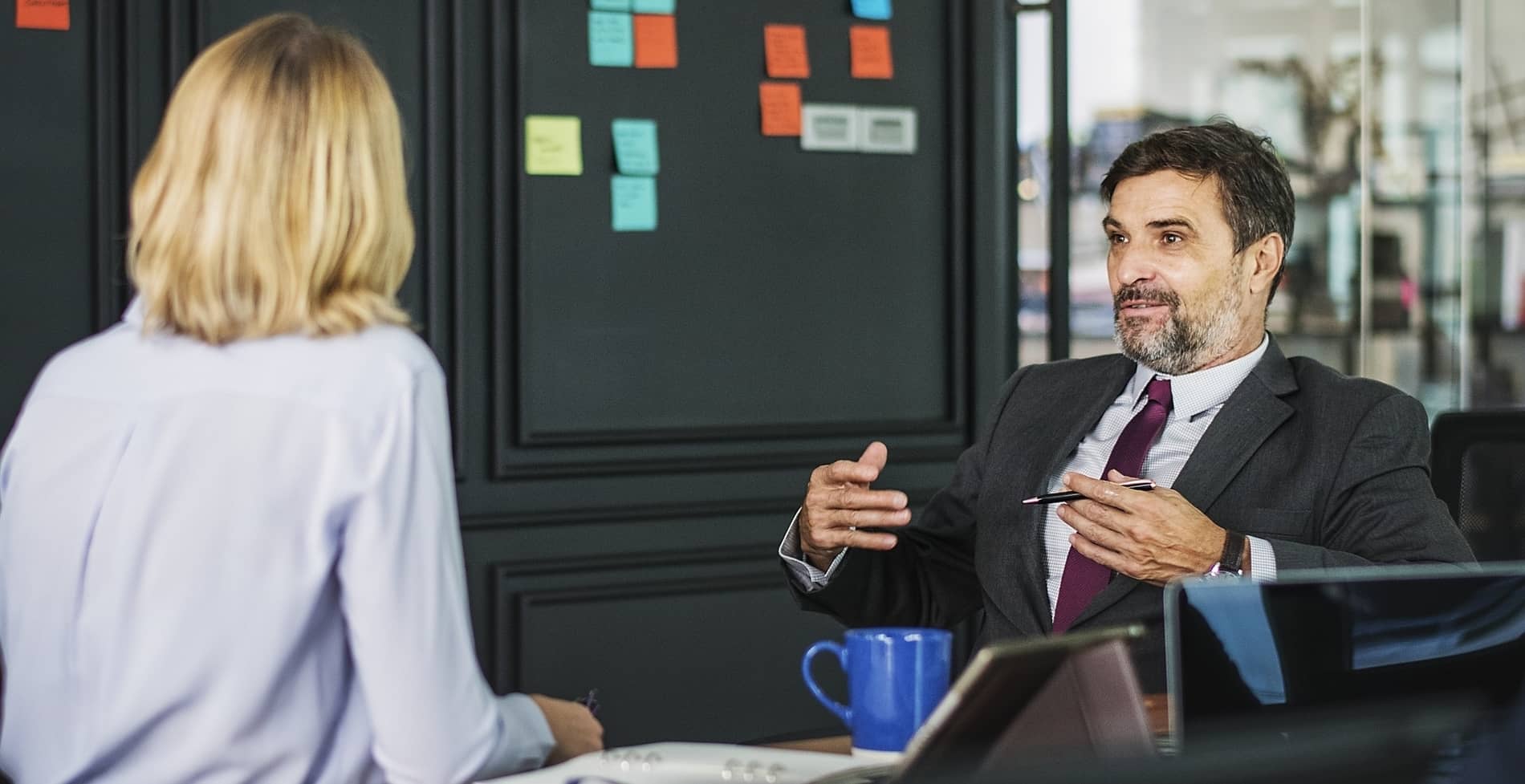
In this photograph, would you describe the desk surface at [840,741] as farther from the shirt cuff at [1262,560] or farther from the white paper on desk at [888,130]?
the white paper on desk at [888,130]

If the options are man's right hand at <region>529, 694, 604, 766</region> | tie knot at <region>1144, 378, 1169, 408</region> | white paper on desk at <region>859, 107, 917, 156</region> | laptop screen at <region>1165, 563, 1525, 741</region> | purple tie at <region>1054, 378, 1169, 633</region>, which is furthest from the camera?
white paper on desk at <region>859, 107, 917, 156</region>

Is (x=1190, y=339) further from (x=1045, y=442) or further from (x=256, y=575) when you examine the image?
→ (x=256, y=575)

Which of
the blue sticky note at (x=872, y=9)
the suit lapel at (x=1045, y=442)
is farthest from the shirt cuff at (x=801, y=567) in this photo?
the blue sticky note at (x=872, y=9)

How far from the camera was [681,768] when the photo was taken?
1.17 metres

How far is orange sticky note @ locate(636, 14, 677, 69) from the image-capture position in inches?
125

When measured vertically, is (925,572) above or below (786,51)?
below

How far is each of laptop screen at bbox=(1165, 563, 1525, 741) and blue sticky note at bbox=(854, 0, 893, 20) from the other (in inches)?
96.9

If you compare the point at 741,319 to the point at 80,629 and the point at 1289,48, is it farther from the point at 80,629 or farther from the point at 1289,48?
the point at 1289,48

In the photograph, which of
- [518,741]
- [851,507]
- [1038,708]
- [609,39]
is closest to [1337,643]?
[1038,708]

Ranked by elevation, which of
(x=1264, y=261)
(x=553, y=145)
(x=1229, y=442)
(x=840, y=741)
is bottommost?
(x=840, y=741)

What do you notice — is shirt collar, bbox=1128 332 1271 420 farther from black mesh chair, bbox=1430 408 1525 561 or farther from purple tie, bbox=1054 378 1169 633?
black mesh chair, bbox=1430 408 1525 561

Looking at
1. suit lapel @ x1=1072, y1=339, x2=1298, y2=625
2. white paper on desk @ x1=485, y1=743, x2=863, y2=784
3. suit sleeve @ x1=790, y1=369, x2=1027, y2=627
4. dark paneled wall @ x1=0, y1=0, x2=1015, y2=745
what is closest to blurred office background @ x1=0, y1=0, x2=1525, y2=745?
dark paneled wall @ x1=0, y1=0, x2=1015, y2=745

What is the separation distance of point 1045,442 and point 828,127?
133 centimetres

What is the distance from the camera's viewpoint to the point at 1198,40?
518 cm
